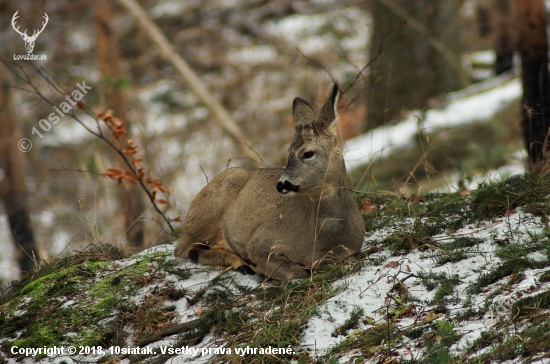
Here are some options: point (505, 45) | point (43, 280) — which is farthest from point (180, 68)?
point (43, 280)

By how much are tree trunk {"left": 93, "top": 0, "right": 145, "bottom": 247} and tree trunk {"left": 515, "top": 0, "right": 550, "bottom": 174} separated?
14.7 feet

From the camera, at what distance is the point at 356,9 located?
60.5 ft

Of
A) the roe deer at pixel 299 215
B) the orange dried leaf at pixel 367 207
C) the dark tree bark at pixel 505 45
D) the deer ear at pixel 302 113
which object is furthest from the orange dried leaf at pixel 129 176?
the dark tree bark at pixel 505 45

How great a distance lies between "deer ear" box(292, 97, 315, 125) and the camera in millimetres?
4925

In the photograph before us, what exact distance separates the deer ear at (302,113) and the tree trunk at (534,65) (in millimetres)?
3043

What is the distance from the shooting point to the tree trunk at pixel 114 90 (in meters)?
8.51

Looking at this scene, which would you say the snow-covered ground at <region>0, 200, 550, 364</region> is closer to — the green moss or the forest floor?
the forest floor

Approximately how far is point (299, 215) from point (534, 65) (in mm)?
3736

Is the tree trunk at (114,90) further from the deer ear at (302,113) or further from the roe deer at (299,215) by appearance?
the deer ear at (302,113)

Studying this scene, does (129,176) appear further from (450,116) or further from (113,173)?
(450,116)

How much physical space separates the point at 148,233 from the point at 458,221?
4013mm

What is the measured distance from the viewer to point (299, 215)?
16.4 feet

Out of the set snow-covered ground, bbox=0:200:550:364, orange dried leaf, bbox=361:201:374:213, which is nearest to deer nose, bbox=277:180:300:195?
snow-covered ground, bbox=0:200:550:364

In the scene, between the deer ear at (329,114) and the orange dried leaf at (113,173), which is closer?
the deer ear at (329,114)
